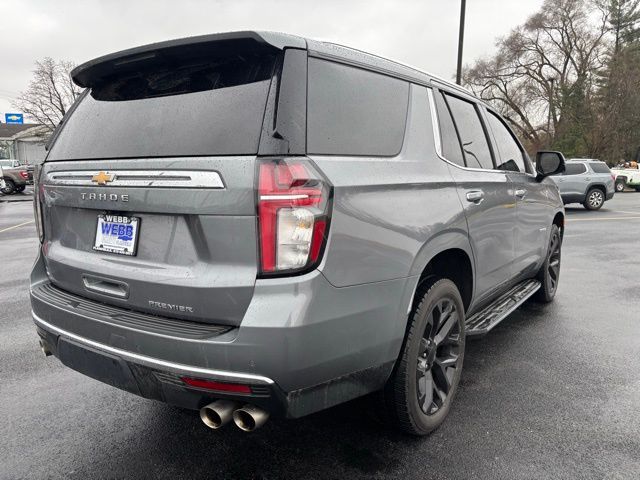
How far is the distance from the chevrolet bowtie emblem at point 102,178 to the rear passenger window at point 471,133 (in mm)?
2006

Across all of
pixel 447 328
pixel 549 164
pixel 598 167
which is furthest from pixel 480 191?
pixel 598 167

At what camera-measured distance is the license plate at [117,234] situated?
80.7 inches

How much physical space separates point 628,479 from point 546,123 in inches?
1777

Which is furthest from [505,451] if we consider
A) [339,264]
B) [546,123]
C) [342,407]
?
[546,123]

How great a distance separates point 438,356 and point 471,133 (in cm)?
151

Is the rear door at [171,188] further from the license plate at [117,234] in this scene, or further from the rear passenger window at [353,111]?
the rear passenger window at [353,111]

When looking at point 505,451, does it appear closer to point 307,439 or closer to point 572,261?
point 307,439

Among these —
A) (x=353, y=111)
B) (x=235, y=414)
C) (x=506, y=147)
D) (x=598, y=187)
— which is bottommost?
(x=235, y=414)

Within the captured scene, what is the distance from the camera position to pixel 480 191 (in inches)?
117

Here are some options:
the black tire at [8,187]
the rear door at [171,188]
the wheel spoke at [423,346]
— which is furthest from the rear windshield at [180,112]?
the black tire at [8,187]

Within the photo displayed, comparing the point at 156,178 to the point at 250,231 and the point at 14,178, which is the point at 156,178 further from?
the point at 14,178

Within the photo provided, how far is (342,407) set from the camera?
9.40 ft

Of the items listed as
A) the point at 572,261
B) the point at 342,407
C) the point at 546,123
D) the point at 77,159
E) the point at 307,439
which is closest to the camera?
the point at 77,159

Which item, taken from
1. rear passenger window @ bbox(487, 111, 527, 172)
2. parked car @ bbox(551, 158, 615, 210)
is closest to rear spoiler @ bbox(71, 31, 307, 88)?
rear passenger window @ bbox(487, 111, 527, 172)
